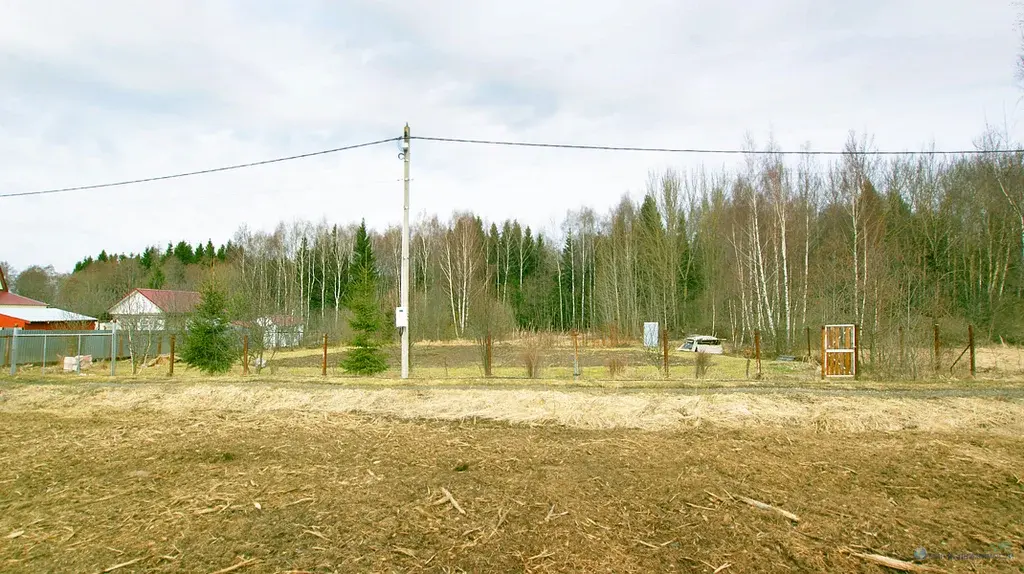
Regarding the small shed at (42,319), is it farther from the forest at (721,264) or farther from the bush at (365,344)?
the bush at (365,344)

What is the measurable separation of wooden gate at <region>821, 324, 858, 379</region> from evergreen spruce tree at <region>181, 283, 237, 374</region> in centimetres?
1936

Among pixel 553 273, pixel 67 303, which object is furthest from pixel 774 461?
pixel 553 273

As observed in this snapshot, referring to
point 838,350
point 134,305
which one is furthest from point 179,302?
point 838,350

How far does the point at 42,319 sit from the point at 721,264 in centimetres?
4879

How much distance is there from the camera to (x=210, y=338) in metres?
20.4

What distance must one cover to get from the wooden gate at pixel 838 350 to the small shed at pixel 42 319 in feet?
119

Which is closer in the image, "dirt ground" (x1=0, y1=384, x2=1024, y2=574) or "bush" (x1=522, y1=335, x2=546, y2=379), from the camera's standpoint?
"dirt ground" (x1=0, y1=384, x2=1024, y2=574)

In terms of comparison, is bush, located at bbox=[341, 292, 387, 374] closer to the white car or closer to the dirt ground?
the dirt ground

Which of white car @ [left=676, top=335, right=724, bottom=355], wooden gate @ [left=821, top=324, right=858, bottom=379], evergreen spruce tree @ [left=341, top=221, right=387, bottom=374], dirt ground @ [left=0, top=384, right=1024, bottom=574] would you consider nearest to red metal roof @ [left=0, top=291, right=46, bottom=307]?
evergreen spruce tree @ [left=341, top=221, right=387, bottom=374]

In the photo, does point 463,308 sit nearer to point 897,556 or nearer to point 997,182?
point 997,182

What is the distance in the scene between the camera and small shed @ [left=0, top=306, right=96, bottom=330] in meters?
A: 32.8

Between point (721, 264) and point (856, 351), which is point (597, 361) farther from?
point (721, 264)

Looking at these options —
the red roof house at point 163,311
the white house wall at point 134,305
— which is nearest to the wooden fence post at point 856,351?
the red roof house at point 163,311

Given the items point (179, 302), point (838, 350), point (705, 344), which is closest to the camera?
point (838, 350)
